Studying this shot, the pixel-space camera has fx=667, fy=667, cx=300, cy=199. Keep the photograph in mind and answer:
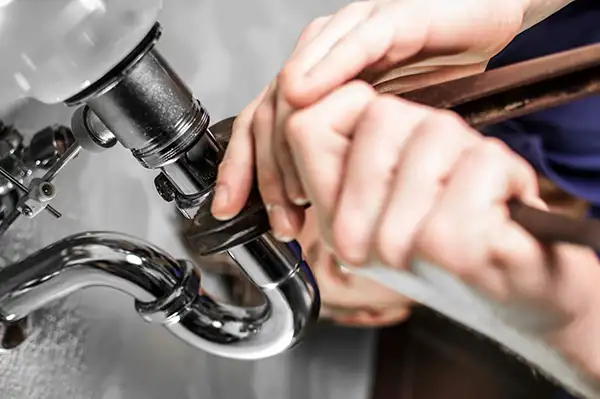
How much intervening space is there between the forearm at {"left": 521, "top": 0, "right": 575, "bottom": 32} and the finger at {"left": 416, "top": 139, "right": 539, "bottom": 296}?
6.9 inches

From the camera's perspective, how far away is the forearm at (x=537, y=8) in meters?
0.34

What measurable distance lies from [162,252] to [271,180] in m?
0.13

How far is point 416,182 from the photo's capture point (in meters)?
0.20

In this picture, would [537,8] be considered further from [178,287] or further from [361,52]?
[178,287]

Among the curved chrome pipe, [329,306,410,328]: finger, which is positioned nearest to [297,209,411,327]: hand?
[329,306,410,328]: finger

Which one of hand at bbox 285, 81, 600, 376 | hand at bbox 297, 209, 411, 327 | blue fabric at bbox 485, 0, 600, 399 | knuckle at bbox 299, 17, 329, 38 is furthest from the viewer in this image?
hand at bbox 297, 209, 411, 327

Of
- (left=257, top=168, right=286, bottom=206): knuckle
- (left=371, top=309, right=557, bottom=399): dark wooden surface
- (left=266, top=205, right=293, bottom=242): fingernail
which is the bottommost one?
(left=371, top=309, right=557, bottom=399): dark wooden surface

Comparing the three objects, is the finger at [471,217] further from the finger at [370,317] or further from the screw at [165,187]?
the finger at [370,317]

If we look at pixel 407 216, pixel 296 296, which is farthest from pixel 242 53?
pixel 407 216

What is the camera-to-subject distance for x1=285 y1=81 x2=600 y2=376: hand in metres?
0.19

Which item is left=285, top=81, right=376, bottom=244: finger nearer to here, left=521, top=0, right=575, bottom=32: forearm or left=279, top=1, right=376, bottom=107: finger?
left=279, top=1, right=376, bottom=107: finger

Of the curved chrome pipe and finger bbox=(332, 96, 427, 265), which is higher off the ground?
finger bbox=(332, 96, 427, 265)

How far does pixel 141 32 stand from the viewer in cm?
25

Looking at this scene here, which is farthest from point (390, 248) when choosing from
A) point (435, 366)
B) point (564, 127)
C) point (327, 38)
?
point (435, 366)
